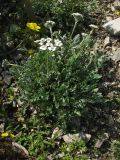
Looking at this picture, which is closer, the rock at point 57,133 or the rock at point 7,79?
the rock at point 57,133

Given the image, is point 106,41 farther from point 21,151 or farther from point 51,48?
point 21,151

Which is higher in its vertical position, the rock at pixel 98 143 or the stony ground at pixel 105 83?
the stony ground at pixel 105 83

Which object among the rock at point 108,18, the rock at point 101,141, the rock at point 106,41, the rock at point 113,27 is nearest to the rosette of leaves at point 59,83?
the rock at point 101,141

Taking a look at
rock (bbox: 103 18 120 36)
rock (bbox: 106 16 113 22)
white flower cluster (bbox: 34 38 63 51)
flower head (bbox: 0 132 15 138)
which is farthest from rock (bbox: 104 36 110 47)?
flower head (bbox: 0 132 15 138)

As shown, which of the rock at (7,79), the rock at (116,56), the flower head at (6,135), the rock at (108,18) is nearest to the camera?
the flower head at (6,135)

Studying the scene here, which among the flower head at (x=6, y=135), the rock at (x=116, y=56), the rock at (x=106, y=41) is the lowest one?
the flower head at (x=6, y=135)

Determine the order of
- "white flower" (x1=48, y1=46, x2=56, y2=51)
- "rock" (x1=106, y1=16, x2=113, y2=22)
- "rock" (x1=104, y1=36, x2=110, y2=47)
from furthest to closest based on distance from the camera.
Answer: "rock" (x1=106, y1=16, x2=113, y2=22) → "rock" (x1=104, y1=36, x2=110, y2=47) → "white flower" (x1=48, y1=46, x2=56, y2=51)

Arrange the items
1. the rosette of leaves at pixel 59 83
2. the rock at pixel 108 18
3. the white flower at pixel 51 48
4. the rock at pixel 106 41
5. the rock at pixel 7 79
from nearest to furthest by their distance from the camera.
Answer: the white flower at pixel 51 48 < the rosette of leaves at pixel 59 83 < the rock at pixel 7 79 < the rock at pixel 106 41 < the rock at pixel 108 18

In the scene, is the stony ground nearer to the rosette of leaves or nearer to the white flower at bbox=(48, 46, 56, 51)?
the rosette of leaves

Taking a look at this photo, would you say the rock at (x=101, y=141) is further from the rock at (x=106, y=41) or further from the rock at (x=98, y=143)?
the rock at (x=106, y=41)

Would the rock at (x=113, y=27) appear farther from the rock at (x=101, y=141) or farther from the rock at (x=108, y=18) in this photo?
the rock at (x=101, y=141)
